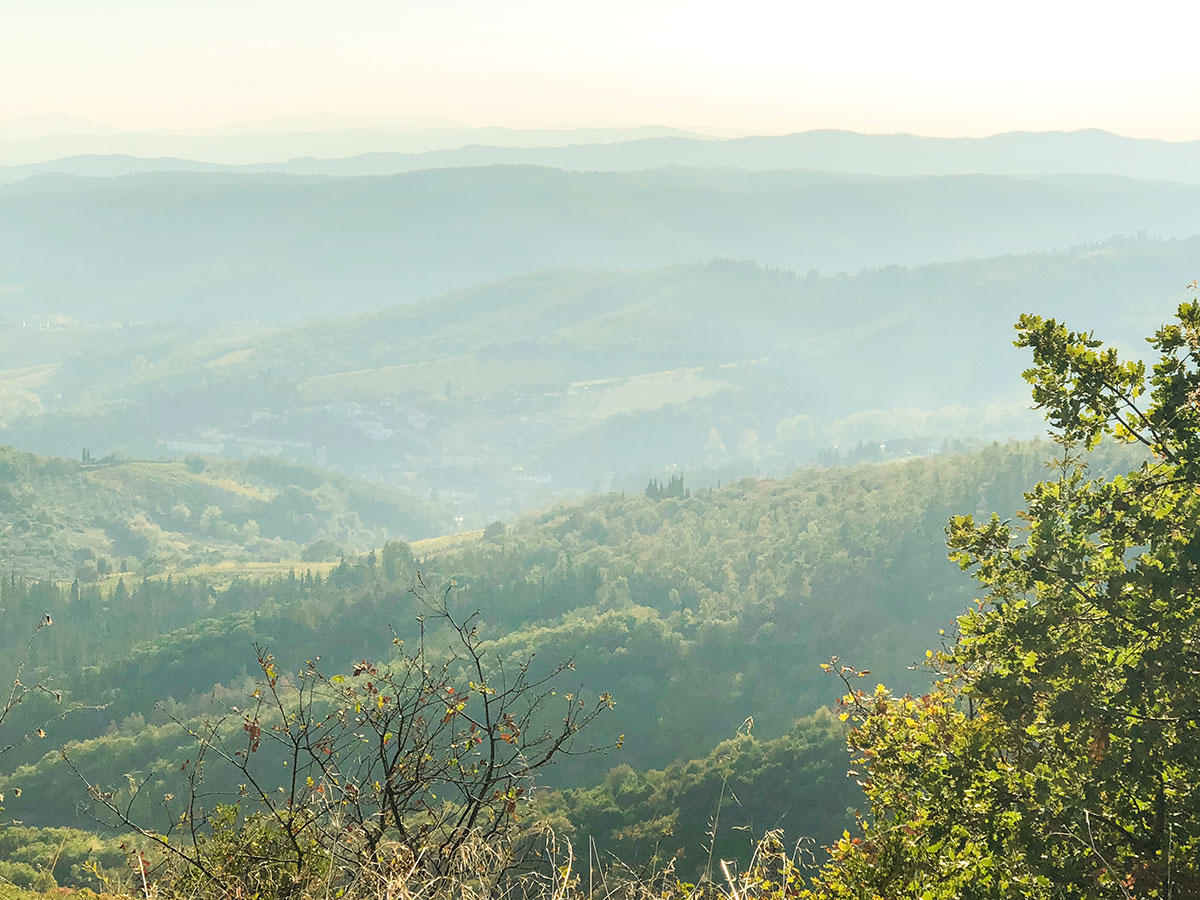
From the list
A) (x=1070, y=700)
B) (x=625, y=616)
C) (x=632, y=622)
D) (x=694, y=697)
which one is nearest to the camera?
(x=1070, y=700)

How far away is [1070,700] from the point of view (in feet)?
34.6

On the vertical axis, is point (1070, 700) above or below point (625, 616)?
above

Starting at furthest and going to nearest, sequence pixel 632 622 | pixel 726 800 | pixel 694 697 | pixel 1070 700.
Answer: pixel 632 622 < pixel 694 697 < pixel 726 800 < pixel 1070 700

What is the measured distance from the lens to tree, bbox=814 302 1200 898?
29.6 feet

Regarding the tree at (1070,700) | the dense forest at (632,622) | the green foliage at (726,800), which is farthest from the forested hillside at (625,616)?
the tree at (1070,700)

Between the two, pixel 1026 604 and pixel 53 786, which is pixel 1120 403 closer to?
pixel 1026 604

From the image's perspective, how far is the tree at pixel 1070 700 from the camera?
29.6 ft

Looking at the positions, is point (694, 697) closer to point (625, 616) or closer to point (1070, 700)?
point (625, 616)

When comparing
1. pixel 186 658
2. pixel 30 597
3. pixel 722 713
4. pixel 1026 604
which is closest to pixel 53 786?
pixel 186 658

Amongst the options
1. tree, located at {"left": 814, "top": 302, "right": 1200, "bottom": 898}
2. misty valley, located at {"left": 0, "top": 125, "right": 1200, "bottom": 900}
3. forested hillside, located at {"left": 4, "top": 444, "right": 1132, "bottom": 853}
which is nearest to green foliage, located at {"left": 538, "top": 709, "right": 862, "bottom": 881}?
misty valley, located at {"left": 0, "top": 125, "right": 1200, "bottom": 900}

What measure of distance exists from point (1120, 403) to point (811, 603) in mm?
107870

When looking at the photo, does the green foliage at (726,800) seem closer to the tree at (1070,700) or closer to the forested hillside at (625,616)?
the forested hillside at (625,616)

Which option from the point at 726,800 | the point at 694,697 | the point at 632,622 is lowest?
the point at 694,697

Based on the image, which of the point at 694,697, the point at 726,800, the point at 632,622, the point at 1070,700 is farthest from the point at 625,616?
the point at 1070,700
